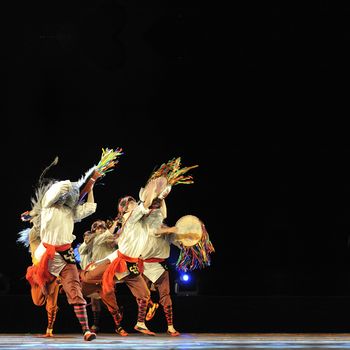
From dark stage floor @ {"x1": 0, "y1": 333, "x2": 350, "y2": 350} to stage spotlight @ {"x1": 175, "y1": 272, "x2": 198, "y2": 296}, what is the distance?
3.65m

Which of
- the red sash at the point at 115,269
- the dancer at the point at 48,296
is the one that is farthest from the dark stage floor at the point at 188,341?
the red sash at the point at 115,269

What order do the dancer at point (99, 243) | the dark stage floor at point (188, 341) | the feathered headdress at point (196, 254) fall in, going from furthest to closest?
1. the dancer at point (99, 243)
2. the feathered headdress at point (196, 254)
3. the dark stage floor at point (188, 341)

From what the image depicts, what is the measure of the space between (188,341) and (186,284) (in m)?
4.93

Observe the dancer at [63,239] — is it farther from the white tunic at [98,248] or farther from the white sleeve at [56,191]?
the white tunic at [98,248]

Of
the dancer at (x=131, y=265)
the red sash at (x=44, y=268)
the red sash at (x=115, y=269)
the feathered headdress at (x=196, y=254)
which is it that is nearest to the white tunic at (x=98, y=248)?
the dancer at (x=131, y=265)

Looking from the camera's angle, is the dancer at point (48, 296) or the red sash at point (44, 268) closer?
the red sash at point (44, 268)

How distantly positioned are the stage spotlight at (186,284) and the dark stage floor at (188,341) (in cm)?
365

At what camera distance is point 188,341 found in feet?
31.1

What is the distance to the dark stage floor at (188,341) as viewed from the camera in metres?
8.79

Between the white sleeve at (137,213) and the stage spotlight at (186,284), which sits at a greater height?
the white sleeve at (137,213)

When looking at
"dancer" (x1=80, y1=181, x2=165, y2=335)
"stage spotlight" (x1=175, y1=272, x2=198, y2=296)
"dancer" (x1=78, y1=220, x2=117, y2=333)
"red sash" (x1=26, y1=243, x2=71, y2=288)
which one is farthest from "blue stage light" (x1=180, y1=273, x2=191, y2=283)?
"red sash" (x1=26, y1=243, x2=71, y2=288)

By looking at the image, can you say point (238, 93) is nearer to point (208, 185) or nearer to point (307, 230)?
point (208, 185)

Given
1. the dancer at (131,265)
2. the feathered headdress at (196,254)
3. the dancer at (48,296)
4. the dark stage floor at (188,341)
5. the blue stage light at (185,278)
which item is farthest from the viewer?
the blue stage light at (185,278)

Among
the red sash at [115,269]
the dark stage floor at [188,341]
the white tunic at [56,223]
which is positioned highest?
the white tunic at [56,223]
